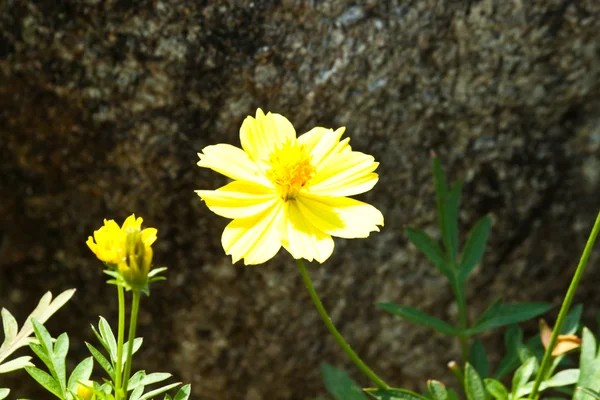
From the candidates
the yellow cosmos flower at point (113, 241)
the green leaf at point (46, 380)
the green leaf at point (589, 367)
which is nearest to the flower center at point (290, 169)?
the yellow cosmos flower at point (113, 241)

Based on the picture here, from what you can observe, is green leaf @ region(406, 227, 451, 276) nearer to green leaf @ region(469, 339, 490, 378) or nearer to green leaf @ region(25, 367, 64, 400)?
green leaf @ region(469, 339, 490, 378)

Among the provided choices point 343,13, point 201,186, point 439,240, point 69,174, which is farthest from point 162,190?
point 439,240

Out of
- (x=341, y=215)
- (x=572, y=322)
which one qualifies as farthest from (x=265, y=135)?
(x=572, y=322)

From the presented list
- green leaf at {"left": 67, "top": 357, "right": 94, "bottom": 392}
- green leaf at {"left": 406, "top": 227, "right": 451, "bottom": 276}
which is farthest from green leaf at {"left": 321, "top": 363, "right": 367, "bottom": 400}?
green leaf at {"left": 67, "top": 357, "right": 94, "bottom": 392}

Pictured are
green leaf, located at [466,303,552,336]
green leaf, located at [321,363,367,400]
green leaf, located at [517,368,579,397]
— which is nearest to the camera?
green leaf, located at [517,368,579,397]

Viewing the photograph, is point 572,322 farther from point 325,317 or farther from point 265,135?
point 265,135

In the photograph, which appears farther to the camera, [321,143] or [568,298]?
[321,143]

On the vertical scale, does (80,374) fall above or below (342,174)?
below
